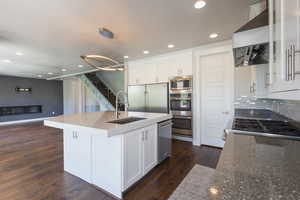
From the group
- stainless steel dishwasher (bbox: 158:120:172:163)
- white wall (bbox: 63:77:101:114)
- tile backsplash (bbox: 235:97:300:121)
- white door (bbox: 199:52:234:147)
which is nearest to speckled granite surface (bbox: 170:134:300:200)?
tile backsplash (bbox: 235:97:300:121)

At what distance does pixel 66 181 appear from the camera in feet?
6.79

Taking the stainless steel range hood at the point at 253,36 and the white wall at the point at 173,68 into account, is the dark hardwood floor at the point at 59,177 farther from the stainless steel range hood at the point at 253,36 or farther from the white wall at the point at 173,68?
the stainless steel range hood at the point at 253,36

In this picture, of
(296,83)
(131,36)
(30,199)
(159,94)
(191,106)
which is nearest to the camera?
(296,83)

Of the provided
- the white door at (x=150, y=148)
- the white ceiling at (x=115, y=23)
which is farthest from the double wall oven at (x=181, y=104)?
the white door at (x=150, y=148)

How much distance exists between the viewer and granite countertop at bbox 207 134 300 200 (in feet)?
1.65

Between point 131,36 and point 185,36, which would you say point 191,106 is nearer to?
point 185,36

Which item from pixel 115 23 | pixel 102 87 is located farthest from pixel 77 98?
pixel 115 23

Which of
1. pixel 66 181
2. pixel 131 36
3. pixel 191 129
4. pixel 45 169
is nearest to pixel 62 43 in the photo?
pixel 131 36

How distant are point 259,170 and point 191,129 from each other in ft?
10.0

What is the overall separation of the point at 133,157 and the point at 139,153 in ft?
0.46

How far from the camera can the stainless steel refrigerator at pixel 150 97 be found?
398 cm

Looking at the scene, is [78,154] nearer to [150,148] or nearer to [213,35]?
[150,148]

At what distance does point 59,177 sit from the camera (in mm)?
2176

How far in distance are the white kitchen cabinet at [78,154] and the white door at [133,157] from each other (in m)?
0.61
